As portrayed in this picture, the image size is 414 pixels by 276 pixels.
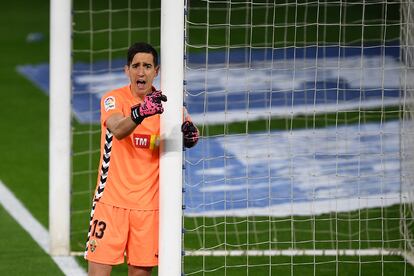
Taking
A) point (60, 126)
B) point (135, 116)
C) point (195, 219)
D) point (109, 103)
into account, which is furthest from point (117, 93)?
point (195, 219)

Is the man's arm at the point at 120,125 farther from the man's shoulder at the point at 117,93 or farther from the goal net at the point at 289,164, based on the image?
the goal net at the point at 289,164

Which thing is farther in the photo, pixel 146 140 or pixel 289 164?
pixel 289 164

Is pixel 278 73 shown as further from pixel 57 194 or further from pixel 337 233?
pixel 57 194

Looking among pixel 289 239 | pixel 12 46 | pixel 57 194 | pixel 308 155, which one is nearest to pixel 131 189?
pixel 57 194

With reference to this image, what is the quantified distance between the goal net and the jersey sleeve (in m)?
0.54

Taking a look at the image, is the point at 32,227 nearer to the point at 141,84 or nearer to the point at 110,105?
the point at 110,105

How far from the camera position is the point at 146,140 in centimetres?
788

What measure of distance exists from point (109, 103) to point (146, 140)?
0.34m

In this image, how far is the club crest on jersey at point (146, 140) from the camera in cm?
788

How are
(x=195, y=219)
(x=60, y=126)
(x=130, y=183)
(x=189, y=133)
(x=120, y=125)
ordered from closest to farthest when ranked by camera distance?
(x=120, y=125) < (x=189, y=133) < (x=130, y=183) < (x=60, y=126) < (x=195, y=219)

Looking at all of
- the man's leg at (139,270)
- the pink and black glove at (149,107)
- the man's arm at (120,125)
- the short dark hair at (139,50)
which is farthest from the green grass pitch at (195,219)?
the pink and black glove at (149,107)

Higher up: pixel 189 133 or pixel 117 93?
pixel 117 93

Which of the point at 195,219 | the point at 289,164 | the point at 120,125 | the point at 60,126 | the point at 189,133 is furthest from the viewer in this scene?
the point at 289,164

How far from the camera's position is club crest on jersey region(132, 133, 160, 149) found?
25.8ft
